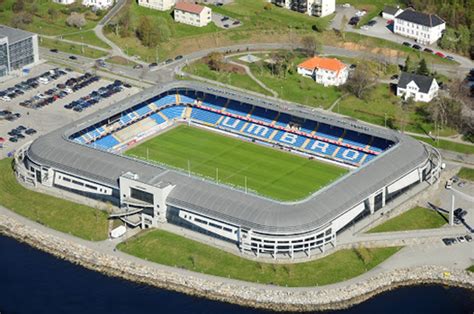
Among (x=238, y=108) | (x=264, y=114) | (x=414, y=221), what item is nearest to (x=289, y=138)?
(x=264, y=114)

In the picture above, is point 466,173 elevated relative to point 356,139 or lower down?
lower down

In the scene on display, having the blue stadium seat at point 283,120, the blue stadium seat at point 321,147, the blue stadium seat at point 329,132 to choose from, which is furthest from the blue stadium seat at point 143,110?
the blue stadium seat at point 329,132

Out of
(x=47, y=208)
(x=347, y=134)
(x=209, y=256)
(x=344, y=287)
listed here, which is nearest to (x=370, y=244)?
(x=344, y=287)

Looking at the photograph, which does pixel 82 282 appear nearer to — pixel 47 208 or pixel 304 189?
pixel 47 208

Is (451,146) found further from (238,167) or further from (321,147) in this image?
(238,167)

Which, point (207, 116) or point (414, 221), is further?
point (207, 116)
